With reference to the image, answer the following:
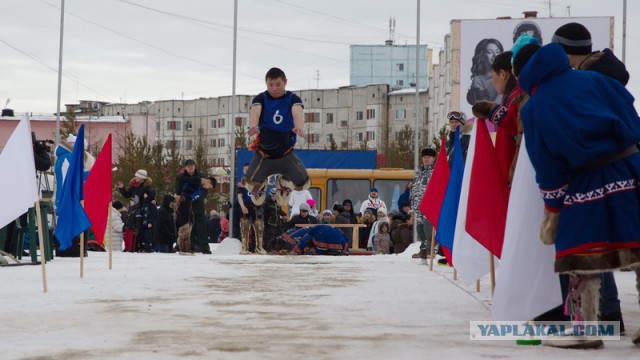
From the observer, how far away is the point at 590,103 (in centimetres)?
593

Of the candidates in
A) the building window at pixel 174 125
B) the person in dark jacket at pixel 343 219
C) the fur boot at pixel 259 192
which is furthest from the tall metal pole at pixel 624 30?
the building window at pixel 174 125

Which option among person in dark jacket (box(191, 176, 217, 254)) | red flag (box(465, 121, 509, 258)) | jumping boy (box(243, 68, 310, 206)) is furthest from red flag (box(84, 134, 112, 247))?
red flag (box(465, 121, 509, 258))

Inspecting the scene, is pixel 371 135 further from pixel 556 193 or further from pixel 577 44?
pixel 556 193

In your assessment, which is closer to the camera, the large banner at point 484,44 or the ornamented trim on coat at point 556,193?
the ornamented trim on coat at point 556,193

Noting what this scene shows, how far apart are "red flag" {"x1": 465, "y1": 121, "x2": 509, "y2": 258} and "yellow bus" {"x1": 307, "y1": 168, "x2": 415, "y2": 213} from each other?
2098 cm

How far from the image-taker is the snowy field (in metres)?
5.83

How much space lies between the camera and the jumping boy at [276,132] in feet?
43.0

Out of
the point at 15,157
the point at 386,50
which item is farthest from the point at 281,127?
the point at 386,50

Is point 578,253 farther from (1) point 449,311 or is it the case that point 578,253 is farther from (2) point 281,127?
(2) point 281,127

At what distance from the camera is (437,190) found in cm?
1274

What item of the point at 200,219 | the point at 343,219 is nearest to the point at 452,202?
the point at 200,219

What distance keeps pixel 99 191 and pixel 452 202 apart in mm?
4701

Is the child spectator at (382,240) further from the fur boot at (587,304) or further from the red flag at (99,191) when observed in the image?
the fur boot at (587,304)

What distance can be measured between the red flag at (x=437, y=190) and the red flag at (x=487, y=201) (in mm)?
4716
